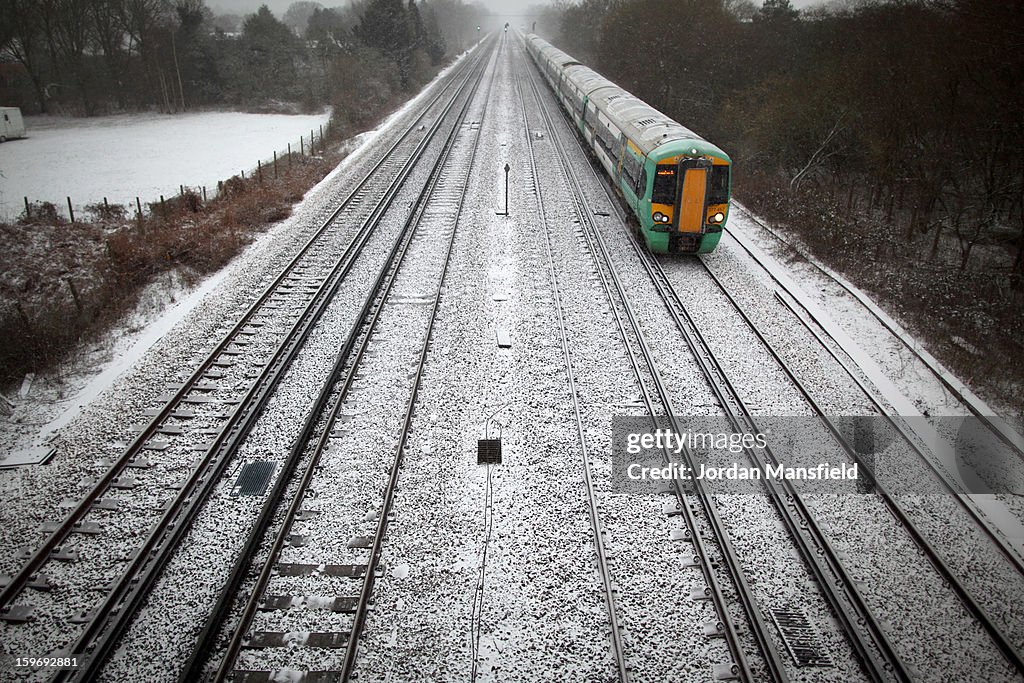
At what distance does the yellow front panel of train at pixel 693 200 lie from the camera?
14250 mm

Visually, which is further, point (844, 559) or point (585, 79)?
point (585, 79)

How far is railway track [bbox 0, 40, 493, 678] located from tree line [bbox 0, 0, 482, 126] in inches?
1207

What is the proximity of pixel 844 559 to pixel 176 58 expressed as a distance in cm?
5738

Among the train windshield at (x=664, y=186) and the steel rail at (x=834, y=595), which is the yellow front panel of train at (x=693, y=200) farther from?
the steel rail at (x=834, y=595)

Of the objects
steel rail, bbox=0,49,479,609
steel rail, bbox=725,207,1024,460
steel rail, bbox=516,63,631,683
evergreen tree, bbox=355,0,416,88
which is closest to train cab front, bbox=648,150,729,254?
steel rail, bbox=725,207,1024,460

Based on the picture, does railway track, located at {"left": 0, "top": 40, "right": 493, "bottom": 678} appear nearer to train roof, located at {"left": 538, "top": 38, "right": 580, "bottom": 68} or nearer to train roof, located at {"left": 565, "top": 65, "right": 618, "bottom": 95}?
train roof, located at {"left": 565, "top": 65, "right": 618, "bottom": 95}

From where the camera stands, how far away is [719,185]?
1446 centimetres

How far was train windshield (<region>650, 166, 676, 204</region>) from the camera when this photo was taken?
562 inches

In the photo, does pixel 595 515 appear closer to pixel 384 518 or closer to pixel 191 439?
pixel 384 518

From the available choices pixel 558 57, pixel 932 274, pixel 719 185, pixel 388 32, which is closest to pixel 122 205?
pixel 719 185

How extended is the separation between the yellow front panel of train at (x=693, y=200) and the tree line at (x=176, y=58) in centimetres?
3227

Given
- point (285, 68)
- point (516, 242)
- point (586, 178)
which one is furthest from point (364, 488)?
point (285, 68)

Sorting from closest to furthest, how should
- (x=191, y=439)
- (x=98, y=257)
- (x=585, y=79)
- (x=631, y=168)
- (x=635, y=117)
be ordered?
(x=191, y=439) < (x=98, y=257) < (x=631, y=168) < (x=635, y=117) < (x=585, y=79)

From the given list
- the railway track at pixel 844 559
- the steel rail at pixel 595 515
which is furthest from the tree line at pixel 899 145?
the steel rail at pixel 595 515
